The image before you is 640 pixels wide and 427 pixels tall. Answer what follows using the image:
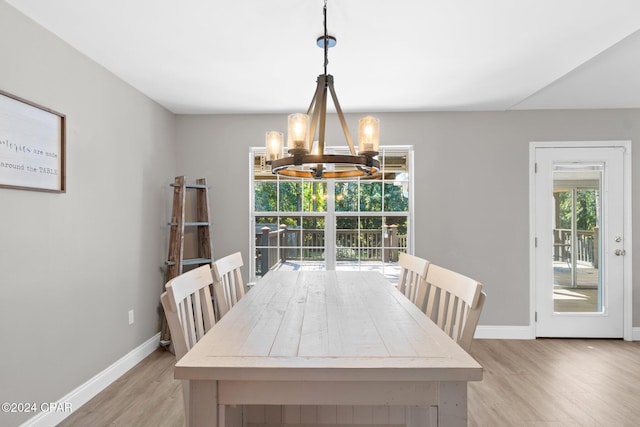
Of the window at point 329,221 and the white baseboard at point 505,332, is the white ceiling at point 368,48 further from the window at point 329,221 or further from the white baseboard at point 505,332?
the white baseboard at point 505,332

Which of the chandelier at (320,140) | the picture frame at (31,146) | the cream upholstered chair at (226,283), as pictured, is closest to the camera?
the chandelier at (320,140)

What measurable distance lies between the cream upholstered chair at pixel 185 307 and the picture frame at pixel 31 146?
1.16 meters

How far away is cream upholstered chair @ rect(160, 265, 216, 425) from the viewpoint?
1362mm

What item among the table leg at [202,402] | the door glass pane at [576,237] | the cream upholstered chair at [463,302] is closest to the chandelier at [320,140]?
the cream upholstered chair at [463,302]

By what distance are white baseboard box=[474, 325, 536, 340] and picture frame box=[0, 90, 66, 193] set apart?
398cm

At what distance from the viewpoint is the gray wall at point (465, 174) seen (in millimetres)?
3777

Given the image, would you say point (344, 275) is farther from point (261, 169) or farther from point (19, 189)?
point (19, 189)

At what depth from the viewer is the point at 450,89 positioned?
319 centimetres

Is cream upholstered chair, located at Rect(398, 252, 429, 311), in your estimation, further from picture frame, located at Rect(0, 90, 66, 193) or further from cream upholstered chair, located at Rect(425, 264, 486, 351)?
picture frame, located at Rect(0, 90, 66, 193)

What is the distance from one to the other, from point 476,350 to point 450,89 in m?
2.48

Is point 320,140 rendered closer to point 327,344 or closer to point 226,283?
point 327,344

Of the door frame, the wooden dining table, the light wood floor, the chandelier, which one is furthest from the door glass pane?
the wooden dining table

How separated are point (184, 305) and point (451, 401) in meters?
1.11

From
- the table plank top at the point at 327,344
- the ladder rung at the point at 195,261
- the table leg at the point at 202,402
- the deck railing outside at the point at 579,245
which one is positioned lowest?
the table leg at the point at 202,402
